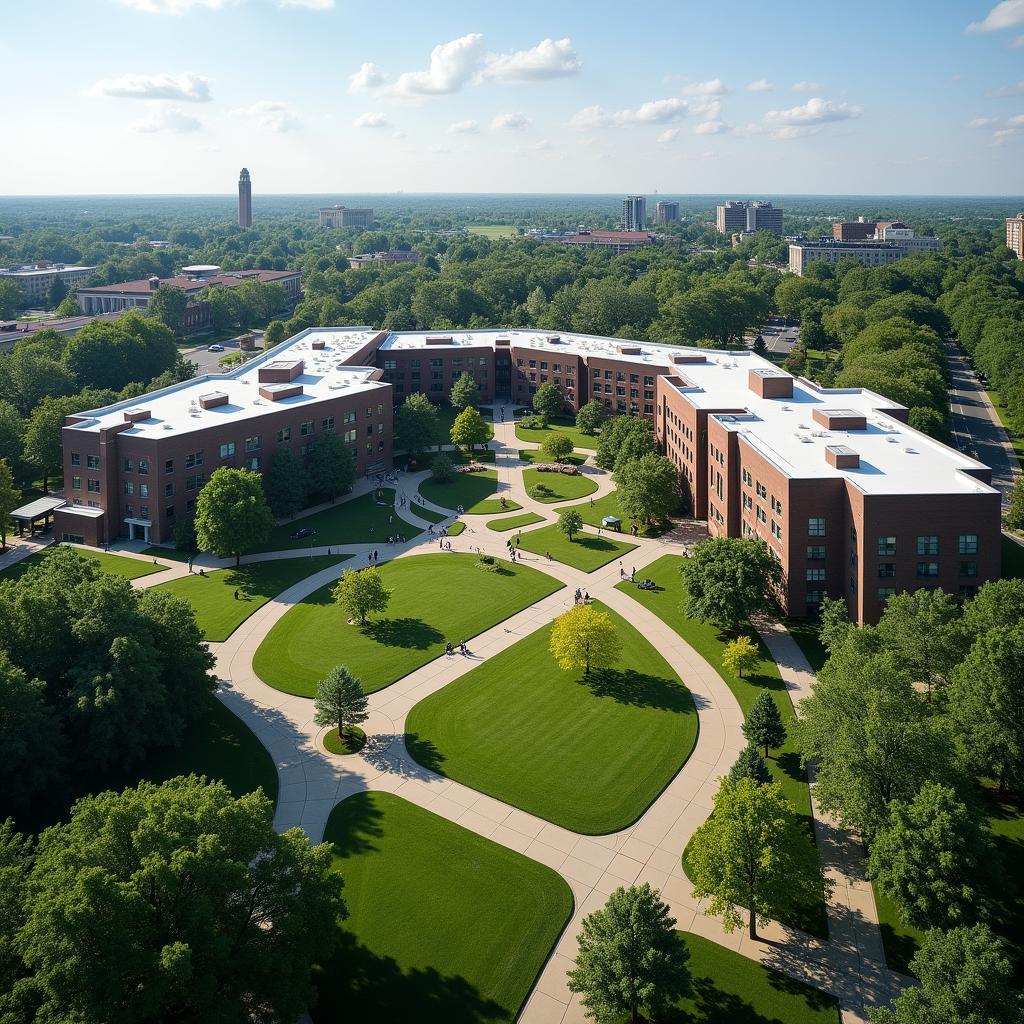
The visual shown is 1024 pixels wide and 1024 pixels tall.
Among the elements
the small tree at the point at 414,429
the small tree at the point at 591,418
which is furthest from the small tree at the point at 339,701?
the small tree at the point at 591,418

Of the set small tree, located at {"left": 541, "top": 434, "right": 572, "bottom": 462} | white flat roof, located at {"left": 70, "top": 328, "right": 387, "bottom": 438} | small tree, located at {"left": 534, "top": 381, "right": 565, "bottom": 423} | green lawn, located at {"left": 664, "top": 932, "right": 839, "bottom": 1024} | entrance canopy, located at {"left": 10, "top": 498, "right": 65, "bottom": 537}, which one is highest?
white flat roof, located at {"left": 70, "top": 328, "right": 387, "bottom": 438}

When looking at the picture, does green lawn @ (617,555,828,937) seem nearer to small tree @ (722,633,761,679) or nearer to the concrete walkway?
small tree @ (722,633,761,679)

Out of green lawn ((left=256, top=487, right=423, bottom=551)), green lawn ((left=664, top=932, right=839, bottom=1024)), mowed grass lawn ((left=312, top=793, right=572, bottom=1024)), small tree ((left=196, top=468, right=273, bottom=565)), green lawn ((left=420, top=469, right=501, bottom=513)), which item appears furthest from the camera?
green lawn ((left=420, top=469, right=501, bottom=513))

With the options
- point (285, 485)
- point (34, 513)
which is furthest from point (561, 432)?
point (34, 513)

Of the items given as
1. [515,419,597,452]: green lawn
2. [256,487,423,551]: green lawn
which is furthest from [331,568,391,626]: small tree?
[515,419,597,452]: green lawn

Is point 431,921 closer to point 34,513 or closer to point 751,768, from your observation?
point 751,768

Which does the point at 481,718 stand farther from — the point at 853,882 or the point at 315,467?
the point at 315,467

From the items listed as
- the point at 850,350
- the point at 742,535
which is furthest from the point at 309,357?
the point at 850,350
